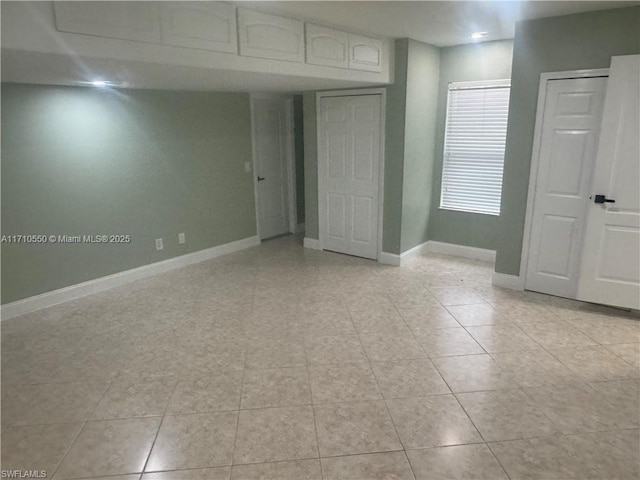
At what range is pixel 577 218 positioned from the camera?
3719 millimetres

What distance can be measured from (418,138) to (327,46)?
1.72 meters

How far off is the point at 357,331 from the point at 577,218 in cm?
220

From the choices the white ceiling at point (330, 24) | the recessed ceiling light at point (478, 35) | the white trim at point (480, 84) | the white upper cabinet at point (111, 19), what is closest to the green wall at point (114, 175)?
the white ceiling at point (330, 24)

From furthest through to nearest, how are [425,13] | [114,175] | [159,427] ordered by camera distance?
[114,175], [425,13], [159,427]

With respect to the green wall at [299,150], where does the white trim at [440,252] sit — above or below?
below

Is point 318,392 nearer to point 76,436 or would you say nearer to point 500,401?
point 500,401

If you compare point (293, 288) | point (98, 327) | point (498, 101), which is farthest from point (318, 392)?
point (498, 101)

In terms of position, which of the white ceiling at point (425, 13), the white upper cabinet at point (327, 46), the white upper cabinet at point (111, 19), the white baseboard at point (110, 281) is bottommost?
the white baseboard at point (110, 281)

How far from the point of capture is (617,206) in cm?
343

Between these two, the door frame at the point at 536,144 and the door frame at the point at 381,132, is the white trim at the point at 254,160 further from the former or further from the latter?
the door frame at the point at 536,144

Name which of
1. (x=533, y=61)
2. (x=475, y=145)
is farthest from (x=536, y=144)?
(x=475, y=145)

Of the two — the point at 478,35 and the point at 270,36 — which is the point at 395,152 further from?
the point at 270,36

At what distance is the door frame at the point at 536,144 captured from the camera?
346 cm

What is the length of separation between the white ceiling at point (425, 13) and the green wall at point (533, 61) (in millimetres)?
116
